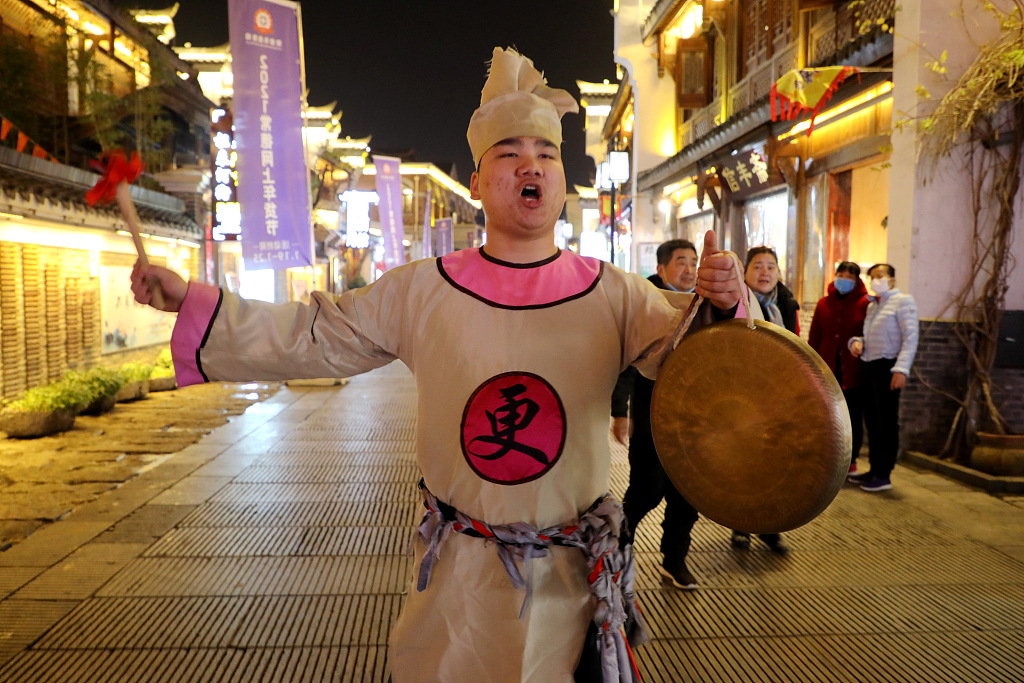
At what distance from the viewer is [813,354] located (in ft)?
5.55

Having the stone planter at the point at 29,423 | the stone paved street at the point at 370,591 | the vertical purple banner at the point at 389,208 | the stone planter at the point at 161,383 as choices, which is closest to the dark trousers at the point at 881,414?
the stone paved street at the point at 370,591

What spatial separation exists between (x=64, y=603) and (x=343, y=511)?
6.84ft

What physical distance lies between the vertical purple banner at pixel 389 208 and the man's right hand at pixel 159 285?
57.3 ft

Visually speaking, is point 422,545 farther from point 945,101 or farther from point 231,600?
point 945,101

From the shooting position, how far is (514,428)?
6.39 ft

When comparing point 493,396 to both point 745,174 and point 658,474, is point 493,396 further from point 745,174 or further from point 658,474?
point 745,174

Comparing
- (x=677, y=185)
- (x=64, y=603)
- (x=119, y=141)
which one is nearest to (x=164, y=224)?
(x=119, y=141)

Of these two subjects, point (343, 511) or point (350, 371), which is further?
point (343, 511)

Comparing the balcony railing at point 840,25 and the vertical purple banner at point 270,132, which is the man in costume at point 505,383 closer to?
the balcony railing at point 840,25

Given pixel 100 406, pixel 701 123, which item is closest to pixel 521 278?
pixel 100 406

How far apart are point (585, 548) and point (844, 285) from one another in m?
5.41

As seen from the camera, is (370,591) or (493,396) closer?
(493,396)

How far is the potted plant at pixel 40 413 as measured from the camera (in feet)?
27.9

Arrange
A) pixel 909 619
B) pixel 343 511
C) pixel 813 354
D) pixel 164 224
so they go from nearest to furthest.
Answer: pixel 813 354 → pixel 909 619 → pixel 343 511 → pixel 164 224
